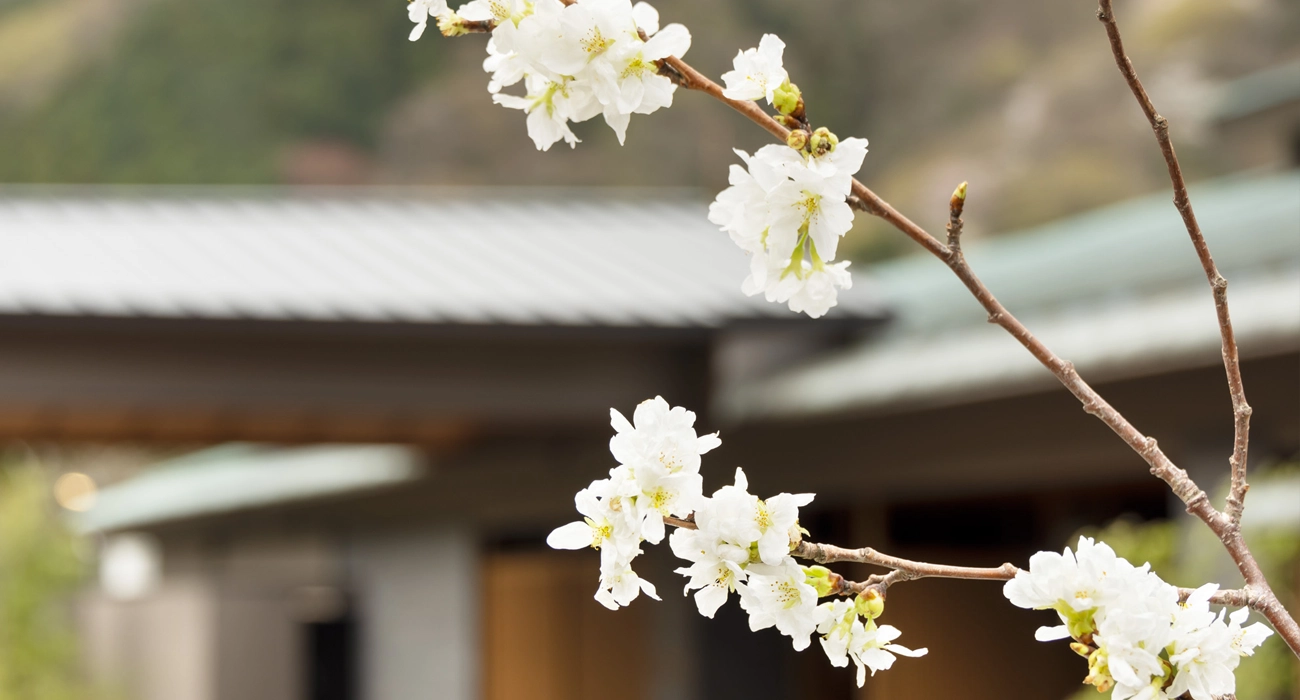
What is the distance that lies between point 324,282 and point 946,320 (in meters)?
1.75

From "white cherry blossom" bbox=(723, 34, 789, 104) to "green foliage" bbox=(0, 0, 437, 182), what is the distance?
25.3m

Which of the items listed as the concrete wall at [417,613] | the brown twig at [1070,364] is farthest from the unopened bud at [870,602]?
the concrete wall at [417,613]

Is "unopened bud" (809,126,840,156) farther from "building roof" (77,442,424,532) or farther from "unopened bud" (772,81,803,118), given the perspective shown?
"building roof" (77,442,424,532)

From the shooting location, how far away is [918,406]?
3.65 meters

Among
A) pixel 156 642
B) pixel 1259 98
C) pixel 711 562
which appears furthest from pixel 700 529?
pixel 156 642

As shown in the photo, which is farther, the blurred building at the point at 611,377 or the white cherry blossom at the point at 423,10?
the blurred building at the point at 611,377

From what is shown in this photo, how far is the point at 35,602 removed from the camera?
336 inches

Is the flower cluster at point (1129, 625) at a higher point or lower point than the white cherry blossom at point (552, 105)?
lower

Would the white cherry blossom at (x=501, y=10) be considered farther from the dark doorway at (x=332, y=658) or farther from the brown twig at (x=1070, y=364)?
the dark doorway at (x=332, y=658)

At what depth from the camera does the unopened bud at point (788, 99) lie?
0.87m

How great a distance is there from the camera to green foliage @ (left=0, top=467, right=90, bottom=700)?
27.7 ft

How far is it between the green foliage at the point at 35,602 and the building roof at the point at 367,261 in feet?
11.2

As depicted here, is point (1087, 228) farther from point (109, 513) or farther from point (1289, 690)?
point (109, 513)

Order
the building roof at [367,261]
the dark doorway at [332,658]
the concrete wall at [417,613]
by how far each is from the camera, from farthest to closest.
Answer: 1. the dark doorway at [332,658]
2. the concrete wall at [417,613]
3. the building roof at [367,261]
